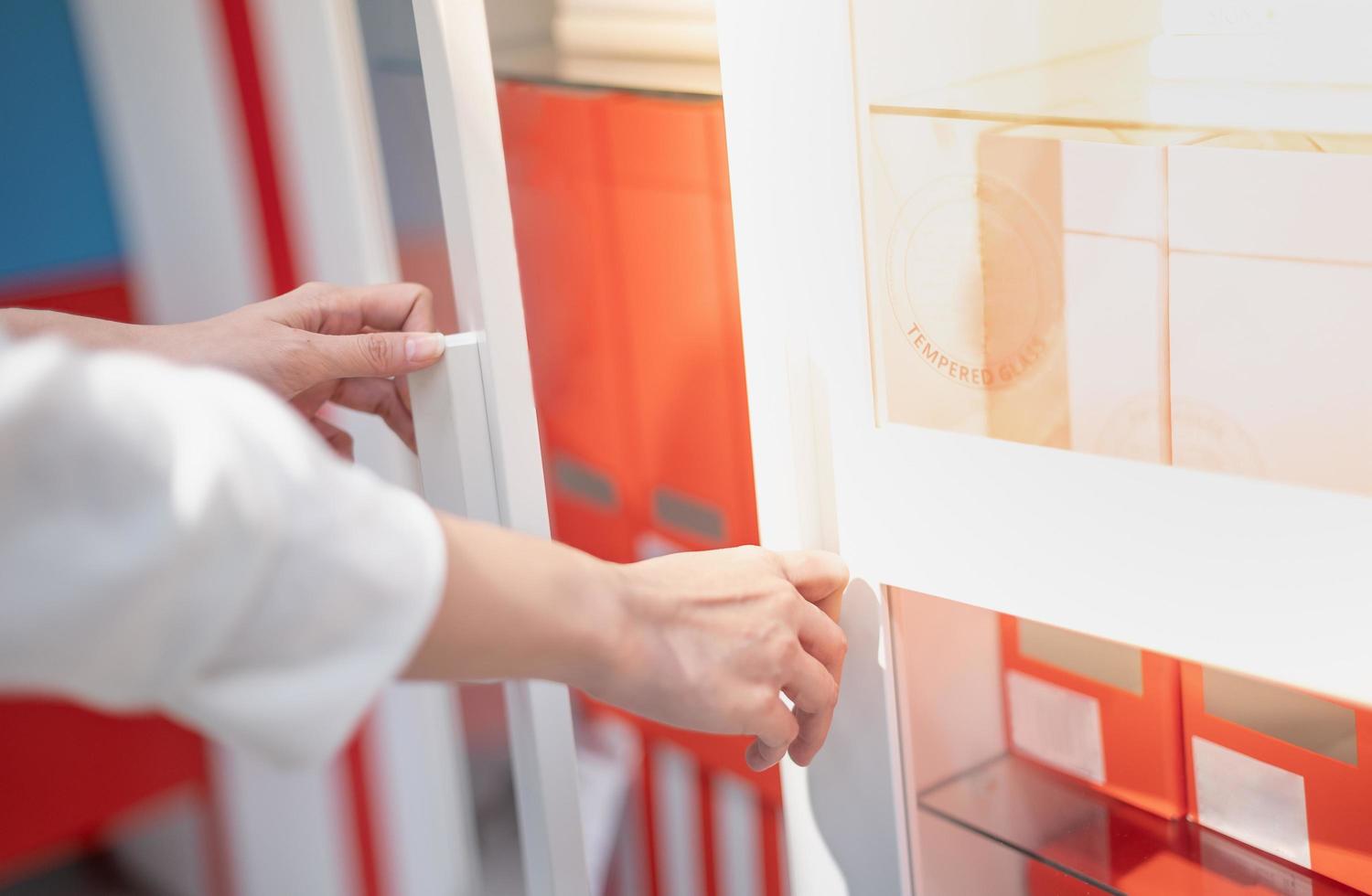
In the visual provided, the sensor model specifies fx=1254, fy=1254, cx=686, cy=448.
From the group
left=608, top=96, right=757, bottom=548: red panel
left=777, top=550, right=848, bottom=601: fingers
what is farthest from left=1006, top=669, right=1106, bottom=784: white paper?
left=608, top=96, right=757, bottom=548: red panel

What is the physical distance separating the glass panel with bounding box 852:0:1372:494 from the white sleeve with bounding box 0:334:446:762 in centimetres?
41

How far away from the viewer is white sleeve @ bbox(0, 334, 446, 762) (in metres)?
0.47

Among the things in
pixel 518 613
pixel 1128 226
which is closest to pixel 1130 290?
pixel 1128 226

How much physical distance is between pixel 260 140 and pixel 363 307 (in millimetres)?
871

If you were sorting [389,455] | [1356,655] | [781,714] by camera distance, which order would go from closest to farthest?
[1356,655] → [781,714] → [389,455]

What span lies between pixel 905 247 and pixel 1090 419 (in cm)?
16

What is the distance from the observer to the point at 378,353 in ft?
2.80

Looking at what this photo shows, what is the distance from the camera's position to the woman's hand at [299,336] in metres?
0.86

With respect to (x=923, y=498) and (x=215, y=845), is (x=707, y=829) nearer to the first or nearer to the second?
(x=923, y=498)

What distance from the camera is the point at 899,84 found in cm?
76

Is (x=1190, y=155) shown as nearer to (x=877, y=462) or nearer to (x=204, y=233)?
(x=877, y=462)

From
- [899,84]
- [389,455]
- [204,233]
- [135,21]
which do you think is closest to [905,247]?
[899,84]

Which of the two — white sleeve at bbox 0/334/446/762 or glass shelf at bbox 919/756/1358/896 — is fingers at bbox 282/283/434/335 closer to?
white sleeve at bbox 0/334/446/762

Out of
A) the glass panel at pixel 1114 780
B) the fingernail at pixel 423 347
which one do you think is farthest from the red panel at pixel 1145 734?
the fingernail at pixel 423 347
